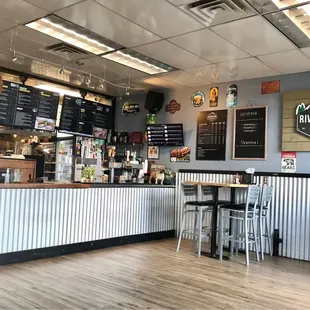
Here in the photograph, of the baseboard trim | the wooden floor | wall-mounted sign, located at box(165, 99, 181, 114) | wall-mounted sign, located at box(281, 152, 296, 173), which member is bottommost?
the wooden floor

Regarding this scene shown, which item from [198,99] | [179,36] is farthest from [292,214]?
[179,36]

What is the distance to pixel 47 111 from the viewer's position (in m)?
6.57

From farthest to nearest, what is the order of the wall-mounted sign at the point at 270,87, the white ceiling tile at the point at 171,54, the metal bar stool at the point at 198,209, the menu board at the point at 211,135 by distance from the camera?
the menu board at the point at 211,135 → the wall-mounted sign at the point at 270,87 → the metal bar stool at the point at 198,209 → the white ceiling tile at the point at 171,54

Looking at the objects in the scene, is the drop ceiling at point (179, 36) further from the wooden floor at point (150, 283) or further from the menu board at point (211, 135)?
the wooden floor at point (150, 283)

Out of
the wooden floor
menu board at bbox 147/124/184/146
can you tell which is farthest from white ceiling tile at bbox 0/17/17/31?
menu board at bbox 147/124/184/146

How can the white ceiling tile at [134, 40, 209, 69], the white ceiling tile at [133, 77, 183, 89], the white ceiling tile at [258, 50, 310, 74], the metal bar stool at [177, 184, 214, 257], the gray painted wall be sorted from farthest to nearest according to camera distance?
1. the white ceiling tile at [133, 77, 183, 89]
2. the gray painted wall
3. the metal bar stool at [177, 184, 214, 257]
4. the white ceiling tile at [258, 50, 310, 74]
5. the white ceiling tile at [134, 40, 209, 69]

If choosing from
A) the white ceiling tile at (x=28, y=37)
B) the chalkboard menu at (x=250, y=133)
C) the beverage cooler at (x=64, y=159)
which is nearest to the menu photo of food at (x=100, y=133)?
the beverage cooler at (x=64, y=159)

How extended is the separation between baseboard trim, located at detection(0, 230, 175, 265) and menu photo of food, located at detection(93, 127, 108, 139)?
93.7 inches

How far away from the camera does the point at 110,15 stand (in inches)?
158

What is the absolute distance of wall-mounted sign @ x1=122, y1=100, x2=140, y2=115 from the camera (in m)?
7.77

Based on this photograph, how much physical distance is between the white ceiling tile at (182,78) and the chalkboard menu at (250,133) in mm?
858

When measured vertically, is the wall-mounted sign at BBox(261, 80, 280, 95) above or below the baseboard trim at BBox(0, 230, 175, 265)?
above

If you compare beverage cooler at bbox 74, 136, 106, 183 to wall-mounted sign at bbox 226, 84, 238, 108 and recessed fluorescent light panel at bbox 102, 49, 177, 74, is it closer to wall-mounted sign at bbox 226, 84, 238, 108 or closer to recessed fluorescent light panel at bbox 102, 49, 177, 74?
recessed fluorescent light panel at bbox 102, 49, 177, 74

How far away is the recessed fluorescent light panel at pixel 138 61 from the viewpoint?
17.5 ft
